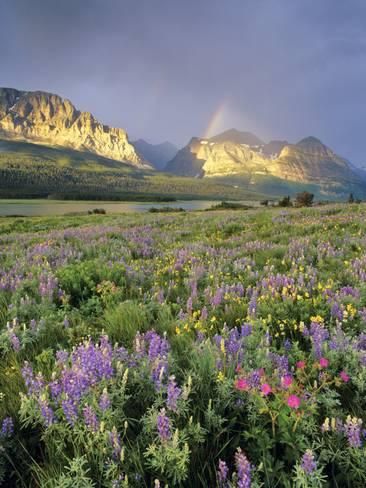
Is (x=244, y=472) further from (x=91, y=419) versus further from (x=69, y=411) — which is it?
(x=69, y=411)

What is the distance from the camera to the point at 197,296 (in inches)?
A: 178

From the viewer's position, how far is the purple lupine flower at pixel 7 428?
193 cm

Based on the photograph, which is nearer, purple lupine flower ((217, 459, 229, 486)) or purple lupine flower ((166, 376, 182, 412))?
purple lupine flower ((217, 459, 229, 486))

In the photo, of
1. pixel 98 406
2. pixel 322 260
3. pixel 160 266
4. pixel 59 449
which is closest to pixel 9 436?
pixel 59 449

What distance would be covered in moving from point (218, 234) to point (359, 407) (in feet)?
30.9

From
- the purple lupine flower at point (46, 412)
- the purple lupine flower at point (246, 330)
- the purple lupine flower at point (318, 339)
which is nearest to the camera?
the purple lupine flower at point (46, 412)

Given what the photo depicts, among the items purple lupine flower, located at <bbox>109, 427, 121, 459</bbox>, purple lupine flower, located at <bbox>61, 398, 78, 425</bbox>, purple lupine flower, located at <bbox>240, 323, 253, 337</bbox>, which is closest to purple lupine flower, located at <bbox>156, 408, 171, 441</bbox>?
purple lupine flower, located at <bbox>109, 427, 121, 459</bbox>

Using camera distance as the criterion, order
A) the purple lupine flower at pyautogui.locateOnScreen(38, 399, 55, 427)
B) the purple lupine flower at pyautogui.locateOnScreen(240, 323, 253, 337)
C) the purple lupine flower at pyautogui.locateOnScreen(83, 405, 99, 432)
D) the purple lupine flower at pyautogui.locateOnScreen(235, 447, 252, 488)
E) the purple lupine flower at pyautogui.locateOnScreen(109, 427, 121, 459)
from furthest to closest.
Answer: the purple lupine flower at pyautogui.locateOnScreen(240, 323, 253, 337), the purple lupine flower at pyautogui.locateOnScreen(38, 399, 55, 427), the purple lupine flower at pyautogui.locateOnScreen(83, 405, 99, 432), the purple lupine flower at pyautogui.locateOnScreen(109, 427, 121, 459), the purple lupine flower at pyautogui.locateOnScreen(235, 447, 252, 488)

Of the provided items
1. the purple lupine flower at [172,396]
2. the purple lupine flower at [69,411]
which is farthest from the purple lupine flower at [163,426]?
the purple lupine flower at [69,411]

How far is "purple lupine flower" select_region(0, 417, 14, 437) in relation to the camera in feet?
6.33

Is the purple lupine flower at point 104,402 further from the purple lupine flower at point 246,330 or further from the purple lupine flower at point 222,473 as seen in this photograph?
the purple lupine flower at point 246,330

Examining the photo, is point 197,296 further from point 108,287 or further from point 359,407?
point 359,407

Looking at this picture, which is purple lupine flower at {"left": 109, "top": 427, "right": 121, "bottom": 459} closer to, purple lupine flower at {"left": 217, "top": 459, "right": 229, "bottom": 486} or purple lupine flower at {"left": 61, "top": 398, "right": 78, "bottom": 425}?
purple lupine flower at {"left": 61, "top": 398, "right": 78, "bottom": 425}

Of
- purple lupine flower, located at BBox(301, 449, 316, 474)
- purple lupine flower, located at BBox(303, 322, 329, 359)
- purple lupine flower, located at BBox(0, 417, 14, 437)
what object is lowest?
purple lupine flower, located at BBox(0, 417, 14, 437)
